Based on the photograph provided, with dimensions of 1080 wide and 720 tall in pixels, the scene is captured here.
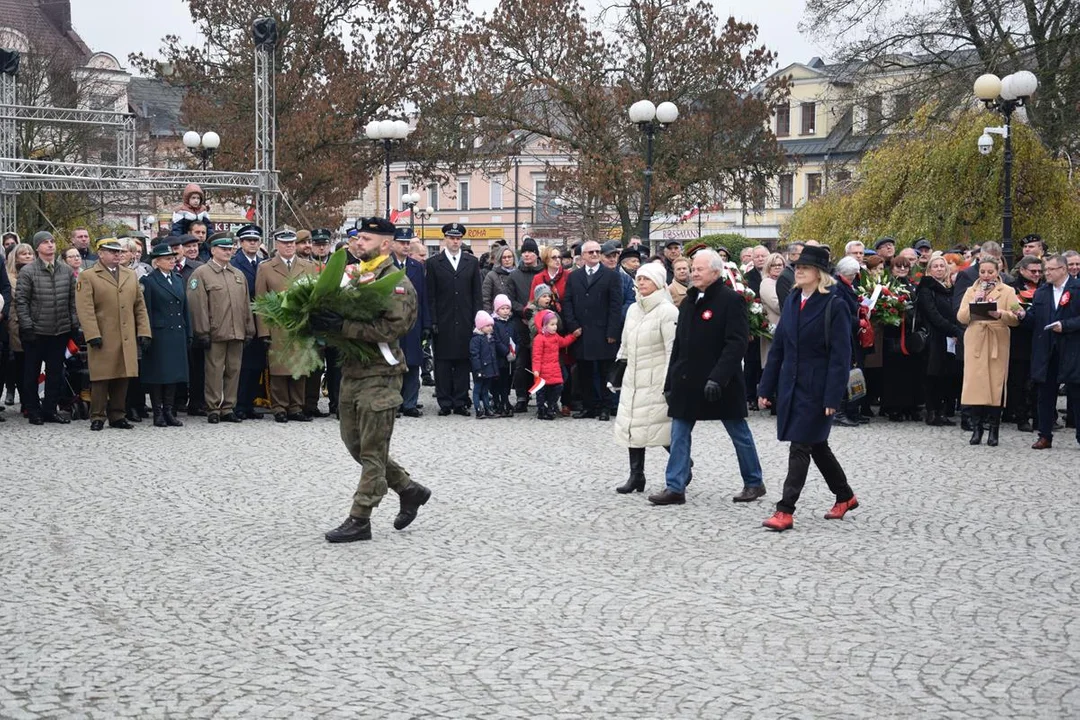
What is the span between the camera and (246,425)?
50.6 ft

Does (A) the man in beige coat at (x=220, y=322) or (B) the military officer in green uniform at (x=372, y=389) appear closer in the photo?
(B) the military officer in green uniform at (x=372, y=389)

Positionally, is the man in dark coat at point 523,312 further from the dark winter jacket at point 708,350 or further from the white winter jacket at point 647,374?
the dark winter jacket at point 708,350

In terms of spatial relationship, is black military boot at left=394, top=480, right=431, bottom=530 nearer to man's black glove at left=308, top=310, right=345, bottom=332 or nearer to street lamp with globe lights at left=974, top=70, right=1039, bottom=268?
man's black glove at left=308, top=310, right=345, bottom=332

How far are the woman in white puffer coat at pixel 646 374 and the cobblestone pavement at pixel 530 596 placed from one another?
1.53 feet

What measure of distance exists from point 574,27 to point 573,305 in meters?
25.3

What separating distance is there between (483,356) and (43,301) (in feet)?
15.8

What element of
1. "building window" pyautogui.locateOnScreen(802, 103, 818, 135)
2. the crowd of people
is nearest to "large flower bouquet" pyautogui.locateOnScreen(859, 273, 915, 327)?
the crowd of people

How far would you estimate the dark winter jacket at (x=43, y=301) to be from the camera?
15.2 m

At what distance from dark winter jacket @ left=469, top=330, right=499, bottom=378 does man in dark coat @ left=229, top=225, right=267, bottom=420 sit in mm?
2405

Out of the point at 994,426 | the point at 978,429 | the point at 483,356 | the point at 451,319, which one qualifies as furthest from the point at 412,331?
the point at 994,426

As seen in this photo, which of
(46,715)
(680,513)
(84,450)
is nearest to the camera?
(46,715)

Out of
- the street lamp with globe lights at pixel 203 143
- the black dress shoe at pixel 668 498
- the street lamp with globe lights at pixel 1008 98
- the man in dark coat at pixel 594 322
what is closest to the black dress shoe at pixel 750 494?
the black dress shoe at pixel 668 498

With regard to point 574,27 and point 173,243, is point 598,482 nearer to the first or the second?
point 173,243

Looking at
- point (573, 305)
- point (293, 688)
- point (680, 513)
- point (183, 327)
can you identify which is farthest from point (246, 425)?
point (293, 688)
